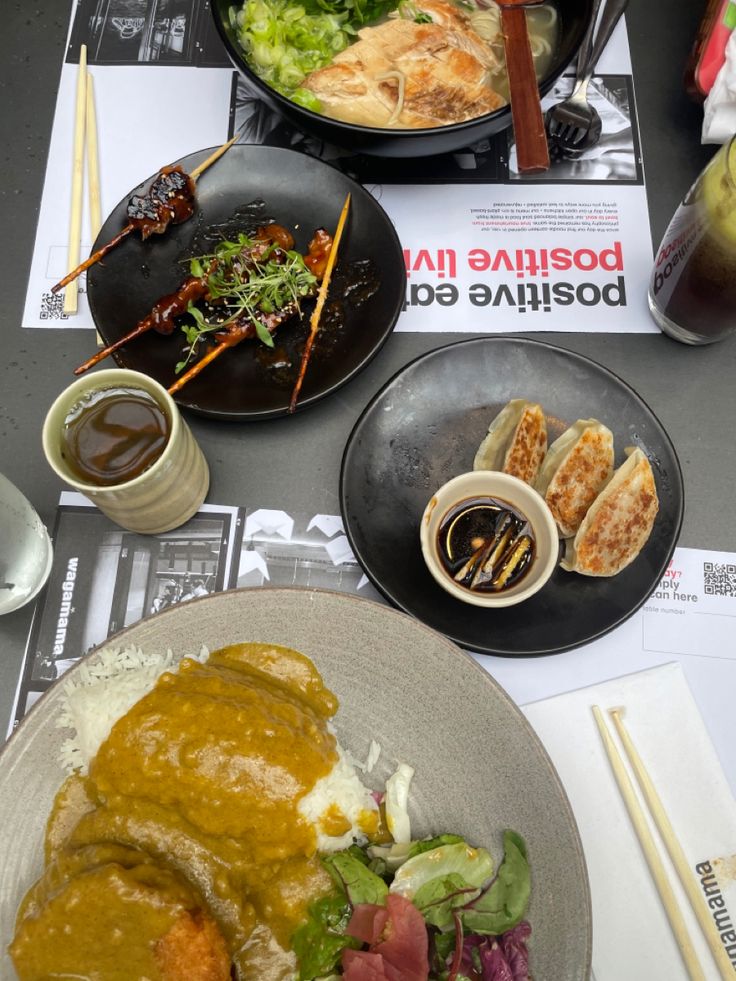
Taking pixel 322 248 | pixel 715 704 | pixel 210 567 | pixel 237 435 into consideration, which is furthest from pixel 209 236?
pixel 715 704

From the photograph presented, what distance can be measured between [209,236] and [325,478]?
650 mm

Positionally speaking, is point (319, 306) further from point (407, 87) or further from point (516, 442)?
point (407, 87)

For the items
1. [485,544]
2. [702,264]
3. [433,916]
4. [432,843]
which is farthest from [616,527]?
[433,916]

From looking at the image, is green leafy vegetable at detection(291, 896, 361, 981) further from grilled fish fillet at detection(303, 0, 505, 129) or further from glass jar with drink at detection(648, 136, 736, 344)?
grilled fish fillet at detection(303, 0, 505, 129)

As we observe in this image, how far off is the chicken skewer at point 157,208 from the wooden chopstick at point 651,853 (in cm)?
144

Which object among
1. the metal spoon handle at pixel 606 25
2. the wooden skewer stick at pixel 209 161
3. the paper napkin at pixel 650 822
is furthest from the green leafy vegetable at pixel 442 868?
the metal spoon handle at pixel 606 25

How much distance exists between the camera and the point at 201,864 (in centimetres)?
140

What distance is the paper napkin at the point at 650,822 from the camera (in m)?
1.47

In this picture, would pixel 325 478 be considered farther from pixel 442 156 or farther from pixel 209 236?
pixel 442 156

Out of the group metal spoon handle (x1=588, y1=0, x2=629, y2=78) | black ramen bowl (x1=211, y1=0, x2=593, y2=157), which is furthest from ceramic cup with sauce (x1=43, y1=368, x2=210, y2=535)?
metal spoon handle (x1=588, y1=0, x2=629, y2=78)

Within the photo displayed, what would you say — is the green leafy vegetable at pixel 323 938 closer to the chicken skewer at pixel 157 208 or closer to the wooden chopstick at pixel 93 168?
the chicken skewer at pixel 157 208

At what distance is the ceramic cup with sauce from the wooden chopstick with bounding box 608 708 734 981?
1045 mm

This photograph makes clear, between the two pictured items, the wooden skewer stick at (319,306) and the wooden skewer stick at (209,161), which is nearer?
the wooden skewer stick at (319,306)

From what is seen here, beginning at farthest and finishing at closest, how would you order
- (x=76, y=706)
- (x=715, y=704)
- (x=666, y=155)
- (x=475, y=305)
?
(x=666, y=155)
(x=475, y=305)
(x=715, y=704)
(x=76, y=706)
